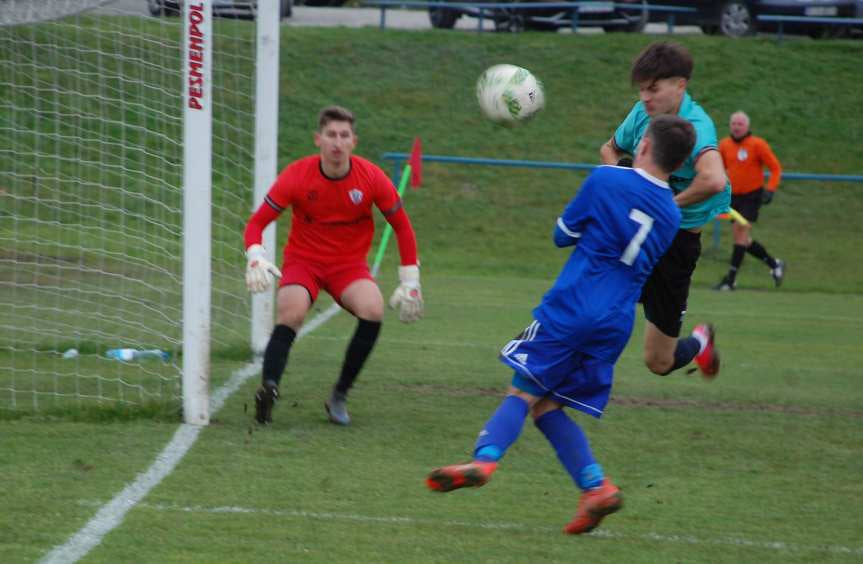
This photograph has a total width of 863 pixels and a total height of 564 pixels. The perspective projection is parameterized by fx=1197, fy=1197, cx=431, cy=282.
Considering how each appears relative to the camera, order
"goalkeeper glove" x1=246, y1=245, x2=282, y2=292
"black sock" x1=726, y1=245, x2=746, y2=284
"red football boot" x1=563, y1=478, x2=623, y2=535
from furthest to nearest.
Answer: "black sock" x1=726, y1=245, x2=746, y2=284 < "goalkeeper glove" x1=246, y1=245, x2=282, y2=292 < "red football boot" x1=563, y1=478, x2=623, y2=535

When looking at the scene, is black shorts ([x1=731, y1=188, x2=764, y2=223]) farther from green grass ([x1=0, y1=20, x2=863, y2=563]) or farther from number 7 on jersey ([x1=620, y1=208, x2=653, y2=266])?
number 7 on jersey ([x1=620, y1=208, x2=653, y2=266])

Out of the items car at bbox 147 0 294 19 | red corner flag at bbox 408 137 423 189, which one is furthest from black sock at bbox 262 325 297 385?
red corner flag at bbox 408 137 423 189

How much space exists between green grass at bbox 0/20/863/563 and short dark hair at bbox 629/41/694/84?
1871 mm

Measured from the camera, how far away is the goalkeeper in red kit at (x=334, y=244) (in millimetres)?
6246

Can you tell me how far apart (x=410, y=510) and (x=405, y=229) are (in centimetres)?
198

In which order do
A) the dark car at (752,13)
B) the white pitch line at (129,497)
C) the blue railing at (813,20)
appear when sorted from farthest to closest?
the dark car at (752,13) < the blue railing at (813,20) < the white pitch line at (129,497)

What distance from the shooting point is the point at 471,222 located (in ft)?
57.0

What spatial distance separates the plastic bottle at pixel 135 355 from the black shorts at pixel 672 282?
337 cm

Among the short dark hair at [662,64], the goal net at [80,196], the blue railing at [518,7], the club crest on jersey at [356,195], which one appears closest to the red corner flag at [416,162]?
the goal net at [80,196]

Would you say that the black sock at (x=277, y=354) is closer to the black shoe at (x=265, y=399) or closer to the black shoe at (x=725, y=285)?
the black shoe at (x=265, y=399)

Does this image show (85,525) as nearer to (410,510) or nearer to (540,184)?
(410,510)

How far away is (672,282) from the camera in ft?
19.6

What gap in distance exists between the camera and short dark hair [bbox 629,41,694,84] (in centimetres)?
547

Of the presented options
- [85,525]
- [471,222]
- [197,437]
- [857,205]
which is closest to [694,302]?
[471,222]
